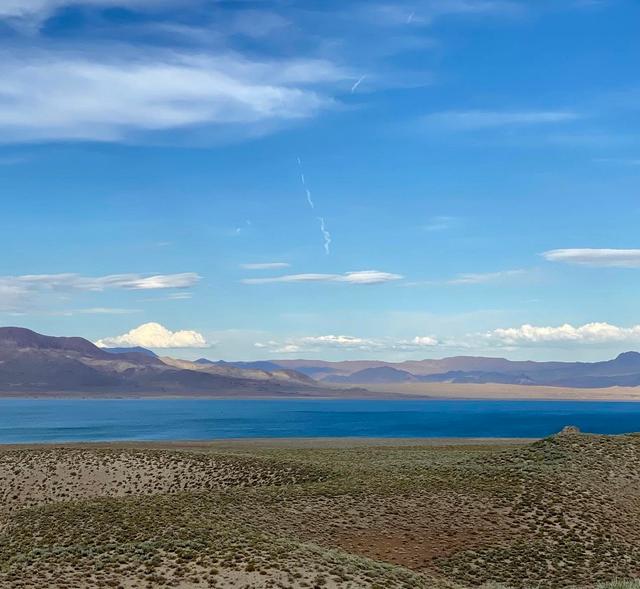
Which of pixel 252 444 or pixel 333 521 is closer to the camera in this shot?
pixel 333 521

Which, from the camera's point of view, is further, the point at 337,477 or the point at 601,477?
the point at 337,477

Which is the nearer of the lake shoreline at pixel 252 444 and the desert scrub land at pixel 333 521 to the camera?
the desert scrub land at pixel 333 521

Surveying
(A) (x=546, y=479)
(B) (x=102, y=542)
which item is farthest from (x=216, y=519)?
(A) (x=546, y=479)

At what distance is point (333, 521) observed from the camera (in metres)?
43.1

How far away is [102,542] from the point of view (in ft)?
114

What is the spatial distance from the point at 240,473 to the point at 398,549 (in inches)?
877

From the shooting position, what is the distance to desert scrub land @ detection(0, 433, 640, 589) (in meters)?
30.9

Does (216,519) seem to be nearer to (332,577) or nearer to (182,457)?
(332,577)

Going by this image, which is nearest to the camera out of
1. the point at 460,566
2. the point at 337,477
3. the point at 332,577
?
the point at 332,577

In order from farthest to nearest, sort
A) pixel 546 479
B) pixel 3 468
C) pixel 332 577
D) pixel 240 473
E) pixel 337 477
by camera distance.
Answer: pixel 3 468
pixel 240 473
pixel 337 477
pixel 546 479
pixel 332 577

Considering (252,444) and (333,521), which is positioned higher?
(333,521)

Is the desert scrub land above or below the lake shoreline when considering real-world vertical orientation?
above

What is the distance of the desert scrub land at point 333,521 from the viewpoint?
30922mm

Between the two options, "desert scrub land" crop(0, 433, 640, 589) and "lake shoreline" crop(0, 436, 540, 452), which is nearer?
"desert scrub land" crop(0, 433, 640, 589)
